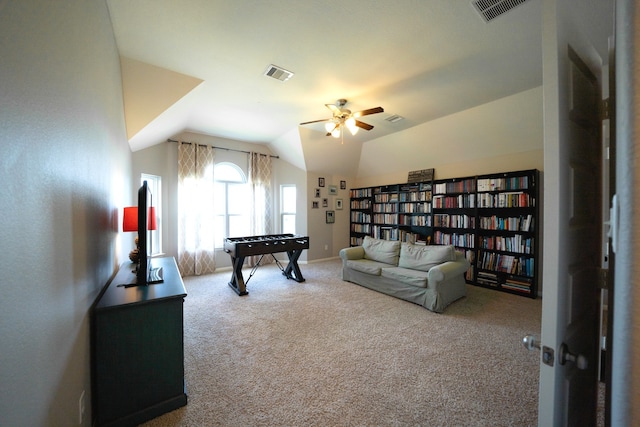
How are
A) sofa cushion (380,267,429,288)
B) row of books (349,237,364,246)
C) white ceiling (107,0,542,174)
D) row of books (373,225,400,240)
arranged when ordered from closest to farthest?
white ceiling (107,0,542,174) < sofa cushion (380,267,429,288) < row of books (373,225,400,240) < row of books (349,237,364,246)

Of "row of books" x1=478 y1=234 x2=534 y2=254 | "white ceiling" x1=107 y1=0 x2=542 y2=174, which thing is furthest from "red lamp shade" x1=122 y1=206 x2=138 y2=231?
"row of books" x1=478 y1=234 x2=534 y2=254

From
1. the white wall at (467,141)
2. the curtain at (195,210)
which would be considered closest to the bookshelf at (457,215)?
the white wall at (467,141)

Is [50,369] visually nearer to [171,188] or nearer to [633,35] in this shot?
[633,35]

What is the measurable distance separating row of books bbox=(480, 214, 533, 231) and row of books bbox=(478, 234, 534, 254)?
0.47 feet

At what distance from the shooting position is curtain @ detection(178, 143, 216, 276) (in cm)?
464

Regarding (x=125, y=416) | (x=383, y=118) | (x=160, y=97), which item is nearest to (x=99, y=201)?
(x=125, y=416)

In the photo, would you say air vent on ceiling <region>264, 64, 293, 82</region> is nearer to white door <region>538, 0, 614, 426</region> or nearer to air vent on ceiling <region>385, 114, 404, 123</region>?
air vent on ceiling <region>385, 114, 404, 123</region>

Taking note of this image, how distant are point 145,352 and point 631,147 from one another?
7.01 ft

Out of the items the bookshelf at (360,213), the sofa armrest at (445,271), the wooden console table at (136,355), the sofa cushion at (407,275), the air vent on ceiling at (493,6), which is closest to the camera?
the wooden console table at (136,355)

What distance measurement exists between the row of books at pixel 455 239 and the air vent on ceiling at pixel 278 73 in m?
3.95

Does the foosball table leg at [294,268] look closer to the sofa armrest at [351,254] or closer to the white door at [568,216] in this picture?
A: the sofa armrest at [351,254]

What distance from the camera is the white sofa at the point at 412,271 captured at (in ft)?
9.96

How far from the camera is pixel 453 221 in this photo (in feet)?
15.1

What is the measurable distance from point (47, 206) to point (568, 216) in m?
1.76
